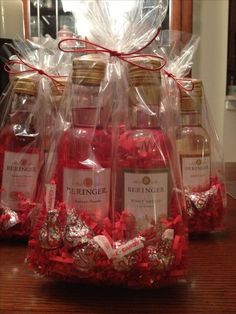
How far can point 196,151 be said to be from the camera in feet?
2.26

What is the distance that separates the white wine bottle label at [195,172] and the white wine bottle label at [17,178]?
0.78 feet

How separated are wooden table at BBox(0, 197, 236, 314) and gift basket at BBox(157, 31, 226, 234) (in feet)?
0.40

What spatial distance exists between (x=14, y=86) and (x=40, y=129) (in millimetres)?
82

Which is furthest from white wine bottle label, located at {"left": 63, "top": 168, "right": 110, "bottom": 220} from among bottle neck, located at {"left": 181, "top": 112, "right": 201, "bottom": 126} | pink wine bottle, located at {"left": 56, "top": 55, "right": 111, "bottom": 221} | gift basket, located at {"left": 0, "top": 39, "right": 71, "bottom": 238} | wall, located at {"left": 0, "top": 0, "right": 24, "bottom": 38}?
wall, located at {"left": 0, "top": 0, "right": 24, "bottom": 38}

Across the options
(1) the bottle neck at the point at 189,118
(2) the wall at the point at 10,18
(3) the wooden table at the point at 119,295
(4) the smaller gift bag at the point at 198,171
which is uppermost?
(2) the wall at the point at 10,18

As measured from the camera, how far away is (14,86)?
2.22 feet

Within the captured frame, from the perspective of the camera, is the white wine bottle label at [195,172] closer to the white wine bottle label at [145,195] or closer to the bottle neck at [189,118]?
the bottle neck at [189,118]

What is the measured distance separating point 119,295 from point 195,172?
285 millimetres

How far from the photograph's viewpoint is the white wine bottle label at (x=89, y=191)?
478mm

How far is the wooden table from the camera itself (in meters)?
0.42

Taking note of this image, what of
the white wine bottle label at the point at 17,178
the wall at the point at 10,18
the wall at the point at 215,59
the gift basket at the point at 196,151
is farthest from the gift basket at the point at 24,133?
the wall at the point at 215,59

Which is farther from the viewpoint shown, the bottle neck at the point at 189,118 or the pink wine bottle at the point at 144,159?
the bottle neck at the point at 189,118

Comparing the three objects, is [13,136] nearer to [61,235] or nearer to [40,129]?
[40,129]

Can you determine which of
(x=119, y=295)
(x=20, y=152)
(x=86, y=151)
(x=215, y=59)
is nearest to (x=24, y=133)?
(x=20, y=152)
